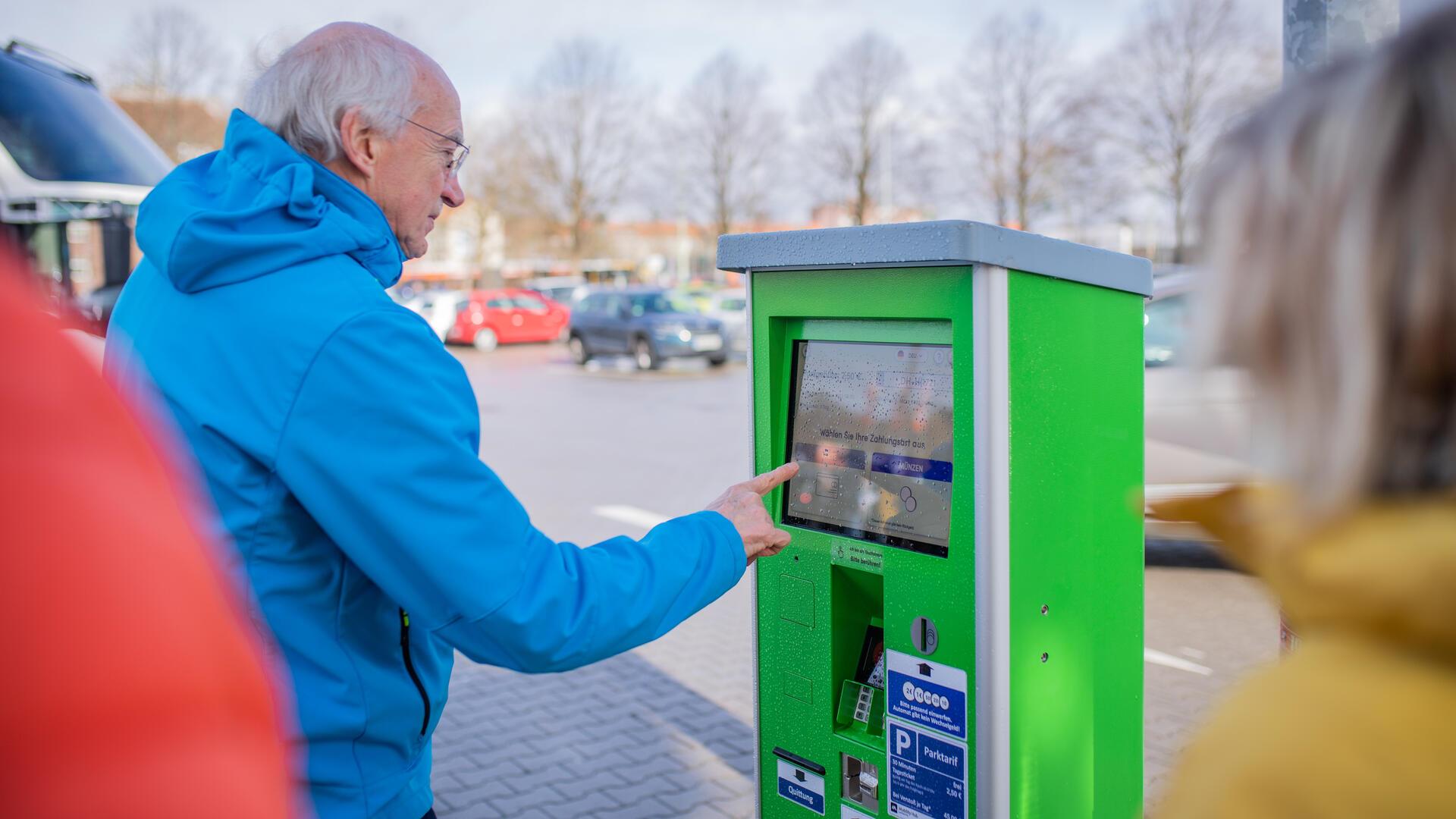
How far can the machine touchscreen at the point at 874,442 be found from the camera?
7.18ft

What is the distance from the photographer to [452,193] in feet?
6.73

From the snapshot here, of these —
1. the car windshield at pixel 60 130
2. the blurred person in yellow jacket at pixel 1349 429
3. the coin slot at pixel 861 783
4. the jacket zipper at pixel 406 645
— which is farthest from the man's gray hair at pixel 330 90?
the car windshield at pixel 60 130

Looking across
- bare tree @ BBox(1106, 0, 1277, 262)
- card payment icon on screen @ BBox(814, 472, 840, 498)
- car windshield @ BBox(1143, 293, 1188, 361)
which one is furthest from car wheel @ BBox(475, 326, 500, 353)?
card payment icon on screen @ BBox(814, 472, 840, 498)

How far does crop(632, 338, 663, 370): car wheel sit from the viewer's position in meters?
20.4

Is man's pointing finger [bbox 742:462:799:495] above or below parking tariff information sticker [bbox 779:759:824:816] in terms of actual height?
above

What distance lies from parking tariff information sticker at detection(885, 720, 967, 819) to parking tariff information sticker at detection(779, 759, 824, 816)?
0.22 meters

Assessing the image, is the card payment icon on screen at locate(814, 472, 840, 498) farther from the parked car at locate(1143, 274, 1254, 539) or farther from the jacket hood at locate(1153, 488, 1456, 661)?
the parked car at locate(1143, 274, 1254, 539)

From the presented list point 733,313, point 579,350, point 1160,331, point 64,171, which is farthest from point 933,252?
point 733,313

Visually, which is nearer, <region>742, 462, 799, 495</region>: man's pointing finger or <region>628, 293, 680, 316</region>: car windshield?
<region>742, 462, 799, 495</region>: man's pointing finger

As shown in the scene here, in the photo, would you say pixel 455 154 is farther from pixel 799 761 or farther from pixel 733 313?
pixel 733 313

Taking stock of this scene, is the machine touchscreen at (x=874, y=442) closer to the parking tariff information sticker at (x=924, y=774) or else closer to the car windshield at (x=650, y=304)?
the parking tariff information sticker at (x=924, y=774)

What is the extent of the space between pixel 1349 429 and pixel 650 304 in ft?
Answer: 66.1

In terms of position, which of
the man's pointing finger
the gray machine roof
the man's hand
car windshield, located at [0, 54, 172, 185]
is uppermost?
car windshield, located at [0, 54, 172, 185]

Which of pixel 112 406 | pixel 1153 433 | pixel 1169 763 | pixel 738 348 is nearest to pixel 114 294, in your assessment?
pixel 1153 433
